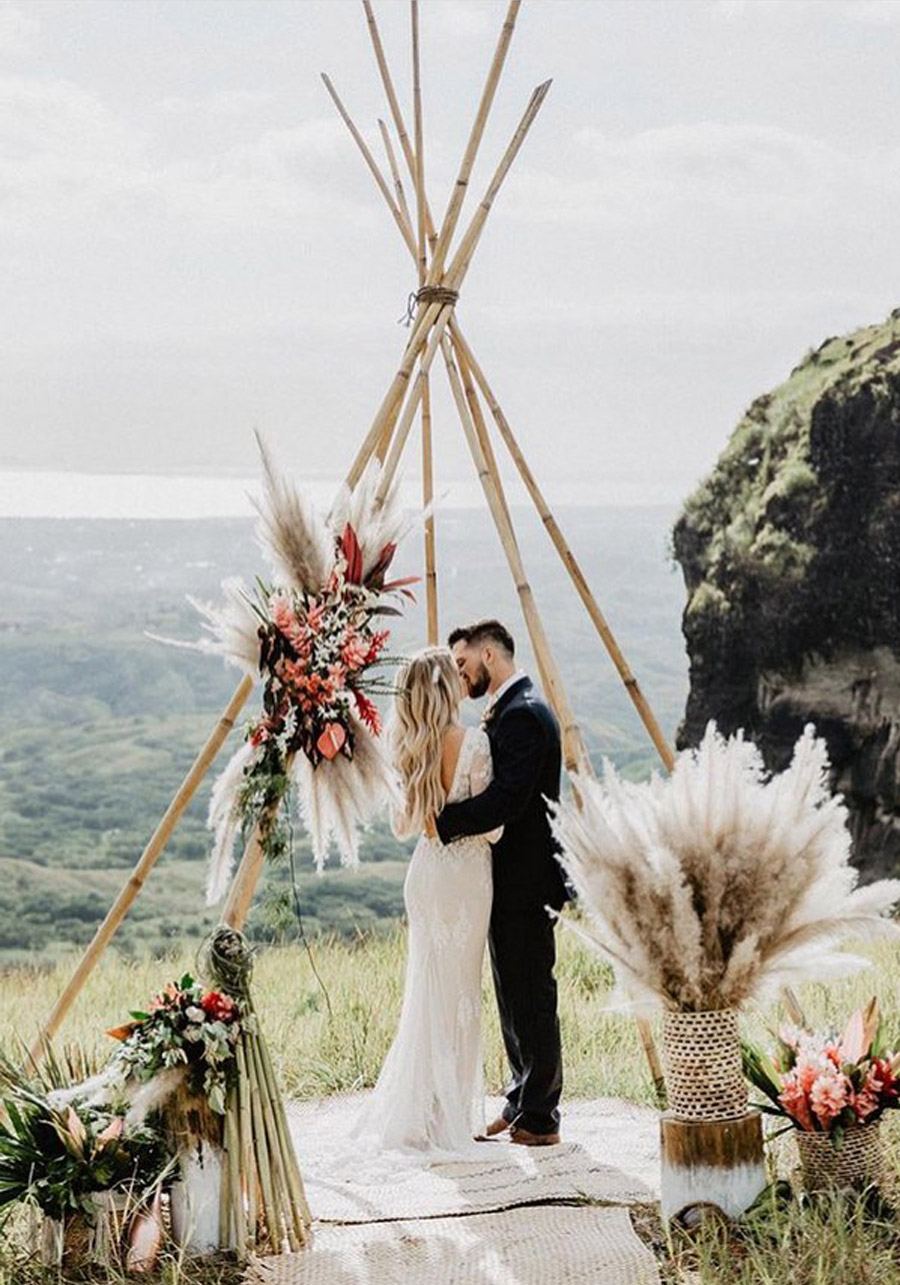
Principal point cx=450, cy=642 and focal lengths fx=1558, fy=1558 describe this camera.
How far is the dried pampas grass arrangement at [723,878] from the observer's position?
A: 3.61 metres

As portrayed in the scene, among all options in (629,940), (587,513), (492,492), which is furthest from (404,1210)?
(587,513)

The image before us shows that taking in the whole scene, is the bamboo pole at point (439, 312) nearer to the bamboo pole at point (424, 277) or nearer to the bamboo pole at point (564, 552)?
the bamboo pole at point (564, 552)

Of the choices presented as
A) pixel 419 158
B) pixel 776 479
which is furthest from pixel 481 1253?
pixel 776 479

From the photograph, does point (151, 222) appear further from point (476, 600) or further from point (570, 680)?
point (570, 680)

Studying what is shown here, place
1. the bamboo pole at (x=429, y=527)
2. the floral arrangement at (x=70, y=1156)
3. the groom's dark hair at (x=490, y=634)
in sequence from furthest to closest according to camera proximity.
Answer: the bamboo pole at (x=429, y=527) → the groom's dark hair at (x=490, y=634) → the floral arrangement at (x=70, y=1156)

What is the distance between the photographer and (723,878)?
11.9ft

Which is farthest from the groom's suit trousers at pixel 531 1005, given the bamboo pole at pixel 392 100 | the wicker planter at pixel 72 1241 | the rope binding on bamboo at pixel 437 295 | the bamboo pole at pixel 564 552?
the bamboo pole at pixel 392 100

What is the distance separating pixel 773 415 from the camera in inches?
434

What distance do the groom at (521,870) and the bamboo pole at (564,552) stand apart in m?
0.47

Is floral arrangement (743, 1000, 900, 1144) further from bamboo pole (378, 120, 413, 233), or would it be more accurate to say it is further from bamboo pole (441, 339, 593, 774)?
bamboo pole (378, 120, 413, 233)

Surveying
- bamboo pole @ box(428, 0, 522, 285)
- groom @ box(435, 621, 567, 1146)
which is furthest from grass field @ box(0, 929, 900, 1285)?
bamboo pole @ box(428, 0, 522, 285)

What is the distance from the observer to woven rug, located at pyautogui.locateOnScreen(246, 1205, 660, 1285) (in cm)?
381

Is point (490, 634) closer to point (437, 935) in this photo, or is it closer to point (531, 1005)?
point (437, 935)

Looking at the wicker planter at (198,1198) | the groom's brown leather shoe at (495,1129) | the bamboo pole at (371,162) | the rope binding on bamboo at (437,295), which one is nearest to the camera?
the wicker planter at (198,1198)
